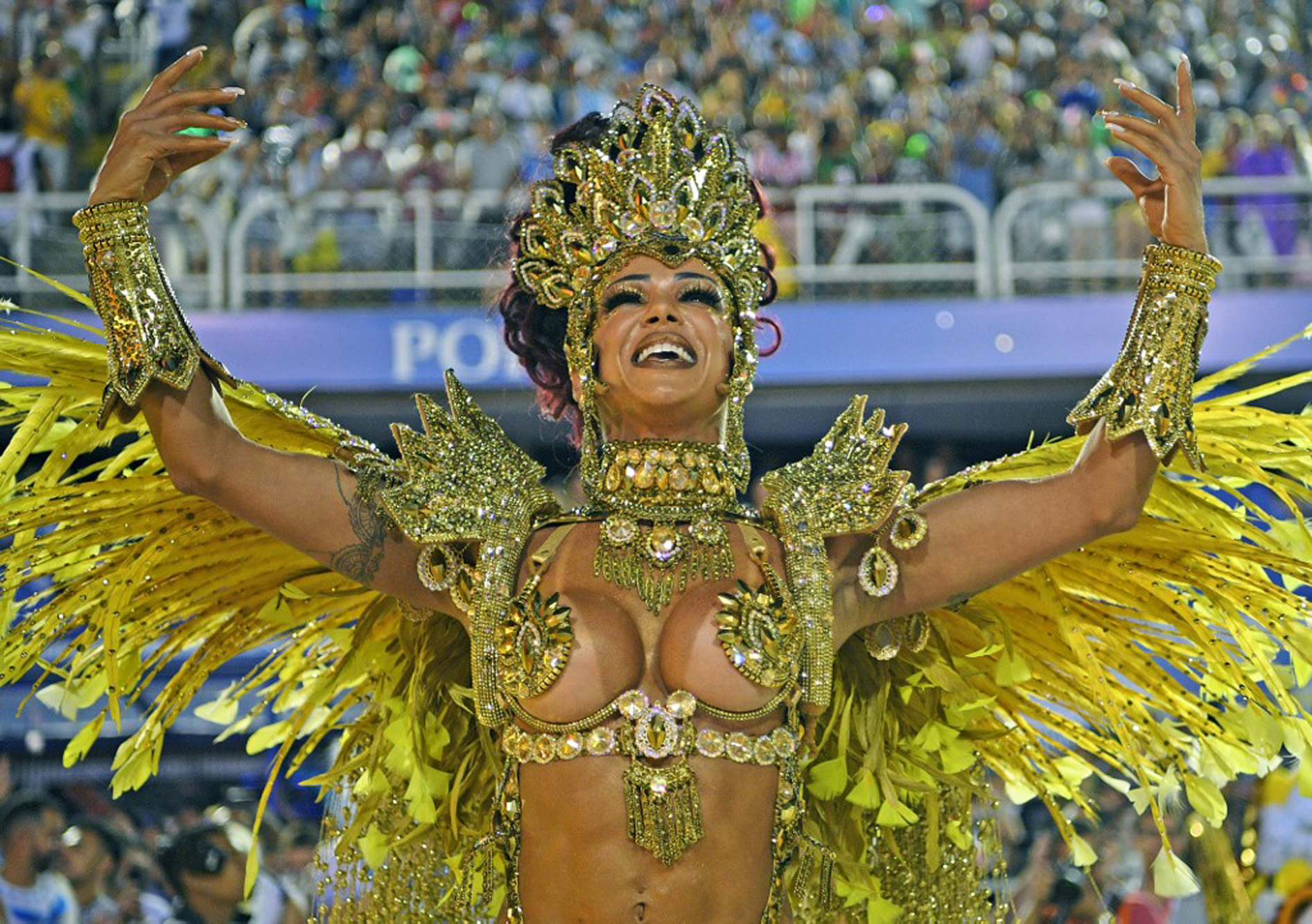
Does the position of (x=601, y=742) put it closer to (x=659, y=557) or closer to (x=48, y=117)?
(x=659, y=557)

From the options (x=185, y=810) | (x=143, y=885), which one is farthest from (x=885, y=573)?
(x=185, y=810)

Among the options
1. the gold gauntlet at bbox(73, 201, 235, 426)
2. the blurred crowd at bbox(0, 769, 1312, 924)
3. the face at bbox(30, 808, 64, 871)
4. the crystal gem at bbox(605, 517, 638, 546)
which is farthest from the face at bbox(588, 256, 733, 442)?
the face at bbox(30, 808, 64, 871)

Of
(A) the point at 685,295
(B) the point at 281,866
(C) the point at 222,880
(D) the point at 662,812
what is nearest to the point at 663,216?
(A) the point at 685,295

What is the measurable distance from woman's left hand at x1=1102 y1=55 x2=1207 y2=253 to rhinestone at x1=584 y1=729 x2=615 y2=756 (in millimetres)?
1175

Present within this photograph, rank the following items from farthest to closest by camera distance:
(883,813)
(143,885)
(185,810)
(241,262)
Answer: (241,262)
(185,810)
(143,885)
(883,813)

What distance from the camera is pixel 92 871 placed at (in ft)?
18.6

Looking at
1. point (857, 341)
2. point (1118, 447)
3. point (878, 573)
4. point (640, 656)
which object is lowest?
point (857, 341)

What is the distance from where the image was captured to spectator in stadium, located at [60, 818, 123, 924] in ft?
18.5

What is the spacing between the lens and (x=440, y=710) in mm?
3473

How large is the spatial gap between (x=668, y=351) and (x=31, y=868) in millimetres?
3341

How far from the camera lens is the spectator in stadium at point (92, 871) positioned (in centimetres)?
563

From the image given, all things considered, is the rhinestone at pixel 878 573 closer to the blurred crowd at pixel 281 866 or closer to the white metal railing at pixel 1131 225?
the blurred crowd at pixel 281 866

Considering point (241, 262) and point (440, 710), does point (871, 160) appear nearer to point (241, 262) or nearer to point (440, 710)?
point (241, 262)

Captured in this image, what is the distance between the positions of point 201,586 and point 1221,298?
623cm
